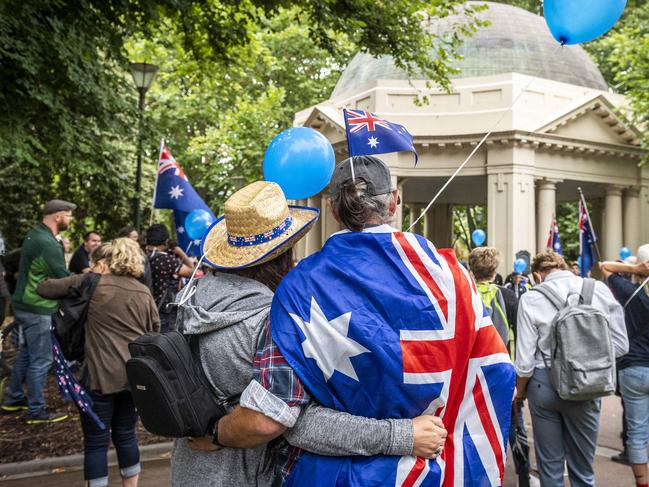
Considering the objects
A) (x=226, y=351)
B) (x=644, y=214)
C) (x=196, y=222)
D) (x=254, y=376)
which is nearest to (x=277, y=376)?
(x=254, y=376)

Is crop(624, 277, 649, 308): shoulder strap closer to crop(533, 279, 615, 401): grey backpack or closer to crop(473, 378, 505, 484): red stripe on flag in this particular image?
crop(533, 279, 615, 401): grey backpack

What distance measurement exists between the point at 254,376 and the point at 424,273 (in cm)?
63

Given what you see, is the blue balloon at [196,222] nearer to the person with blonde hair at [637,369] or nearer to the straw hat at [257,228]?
the person with blonde hair at [637,369]

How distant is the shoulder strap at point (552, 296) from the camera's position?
4.23 meters

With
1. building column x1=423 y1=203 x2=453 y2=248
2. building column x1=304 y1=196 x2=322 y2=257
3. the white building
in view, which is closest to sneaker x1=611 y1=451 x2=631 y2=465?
the white building

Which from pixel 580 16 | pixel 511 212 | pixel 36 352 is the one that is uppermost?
pixel 580 16

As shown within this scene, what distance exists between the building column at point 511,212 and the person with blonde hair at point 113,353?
754 inches

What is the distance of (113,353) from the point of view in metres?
4.48

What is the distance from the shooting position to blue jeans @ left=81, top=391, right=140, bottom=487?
4.35 m

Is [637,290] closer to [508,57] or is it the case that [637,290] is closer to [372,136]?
[372,136]

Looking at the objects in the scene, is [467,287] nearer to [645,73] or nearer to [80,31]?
[80,31]

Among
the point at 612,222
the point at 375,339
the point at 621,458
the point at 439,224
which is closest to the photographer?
the point at 375,339

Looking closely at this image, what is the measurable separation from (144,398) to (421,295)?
3.25 feet

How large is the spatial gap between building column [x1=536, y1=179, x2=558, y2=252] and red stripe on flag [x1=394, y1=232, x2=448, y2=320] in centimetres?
2235
